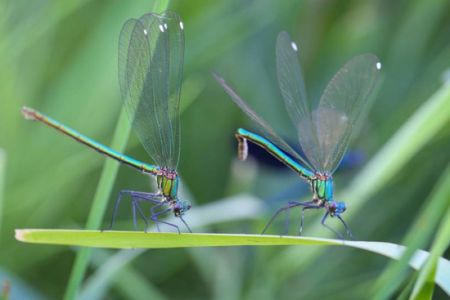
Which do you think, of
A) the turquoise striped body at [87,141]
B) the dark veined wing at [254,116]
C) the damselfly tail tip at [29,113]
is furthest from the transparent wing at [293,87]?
the damselfly tail tip at [29,113]

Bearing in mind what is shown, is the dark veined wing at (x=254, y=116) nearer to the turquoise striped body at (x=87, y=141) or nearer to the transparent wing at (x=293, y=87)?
the transparent wing at (x=293, y=87)

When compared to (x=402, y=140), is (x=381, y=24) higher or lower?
higher

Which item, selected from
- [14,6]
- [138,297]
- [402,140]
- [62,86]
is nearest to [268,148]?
[402,140]

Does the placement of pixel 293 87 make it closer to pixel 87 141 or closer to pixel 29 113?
pixel 87 141

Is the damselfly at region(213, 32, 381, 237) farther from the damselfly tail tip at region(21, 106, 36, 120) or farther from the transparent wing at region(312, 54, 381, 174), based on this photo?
the damselfly tail tip at region(21, 106, 36, 120)

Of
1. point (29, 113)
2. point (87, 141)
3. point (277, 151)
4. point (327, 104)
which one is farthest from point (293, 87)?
point (29, 113)

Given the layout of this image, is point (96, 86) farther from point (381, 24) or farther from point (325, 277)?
point (381, 24)
